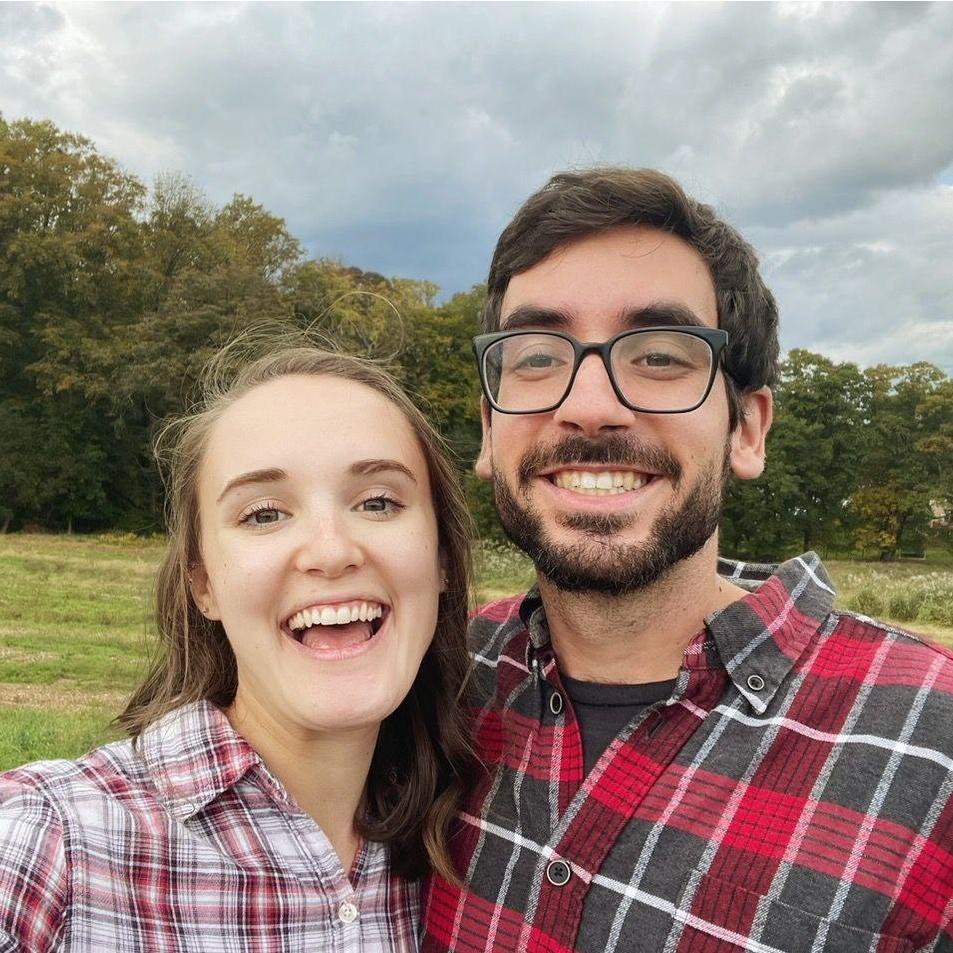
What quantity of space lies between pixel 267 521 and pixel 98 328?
35792 mm

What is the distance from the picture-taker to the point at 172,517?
2.60 meters

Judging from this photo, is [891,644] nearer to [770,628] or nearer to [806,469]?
[770,628]

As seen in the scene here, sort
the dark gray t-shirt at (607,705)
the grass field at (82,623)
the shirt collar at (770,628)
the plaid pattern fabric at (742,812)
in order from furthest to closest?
the grass field at (82,623) < the dark gray t-shirt at (607,705) < the shirt collar at (770,628) < the plaid pattern fabric at (742,812)

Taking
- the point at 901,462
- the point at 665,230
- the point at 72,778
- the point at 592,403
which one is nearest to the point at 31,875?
the point at 72,778

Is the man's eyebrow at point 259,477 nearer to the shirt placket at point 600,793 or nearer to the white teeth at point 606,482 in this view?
the white teeth at point 606,482

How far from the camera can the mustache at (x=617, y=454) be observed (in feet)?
7.66

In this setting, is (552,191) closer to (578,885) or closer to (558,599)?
(558,599)

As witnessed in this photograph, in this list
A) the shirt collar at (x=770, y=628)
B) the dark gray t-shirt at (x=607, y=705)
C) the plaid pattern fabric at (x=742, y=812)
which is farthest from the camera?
the dark gray t-shirt at (x=607, y=705)

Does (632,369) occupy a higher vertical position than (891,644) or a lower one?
higher

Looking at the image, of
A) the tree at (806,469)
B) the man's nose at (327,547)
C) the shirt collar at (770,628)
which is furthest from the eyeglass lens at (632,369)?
the tree at (806,469)

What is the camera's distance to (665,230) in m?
2.51

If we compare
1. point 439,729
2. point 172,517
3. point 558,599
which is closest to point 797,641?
point 558,599

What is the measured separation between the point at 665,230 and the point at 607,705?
135 cm

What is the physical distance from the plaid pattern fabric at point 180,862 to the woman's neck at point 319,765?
10 cm
